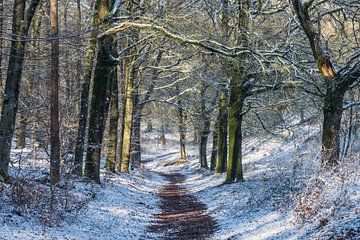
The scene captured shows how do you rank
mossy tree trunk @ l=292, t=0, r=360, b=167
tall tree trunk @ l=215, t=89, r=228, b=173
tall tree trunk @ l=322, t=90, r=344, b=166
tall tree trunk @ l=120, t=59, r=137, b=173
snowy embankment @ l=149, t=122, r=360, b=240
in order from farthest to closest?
tall tree trunk @ l=120, t=59, r=137, b=173 < tall tree trunk @ l=215, t=89, r=228, b=173 < tall tree trunk @ l=322, t=90, r=344, b=166 < mossy tree trunk @ l=292, t=0, r=360, b=167 < snowy embankment @ l=149, t=122, r=360, b=240

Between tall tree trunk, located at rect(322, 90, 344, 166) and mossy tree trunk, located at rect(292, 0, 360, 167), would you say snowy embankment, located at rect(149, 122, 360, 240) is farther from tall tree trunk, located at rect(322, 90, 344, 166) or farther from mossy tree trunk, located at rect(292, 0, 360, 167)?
mossy tree trunk, located at rect(292, 0, 360, 167)

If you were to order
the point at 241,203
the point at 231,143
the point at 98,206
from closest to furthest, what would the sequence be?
1. the point at 98,206
2. the point at 241,203
3. the point at 231,143

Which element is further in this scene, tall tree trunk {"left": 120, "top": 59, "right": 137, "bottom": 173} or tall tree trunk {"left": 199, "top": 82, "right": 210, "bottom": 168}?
tall tree trunk {"left": 199, "top": 82, "right": 210, "bottom": 168}

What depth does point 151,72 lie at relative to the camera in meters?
28.8

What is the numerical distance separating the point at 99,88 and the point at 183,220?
19.8 feet

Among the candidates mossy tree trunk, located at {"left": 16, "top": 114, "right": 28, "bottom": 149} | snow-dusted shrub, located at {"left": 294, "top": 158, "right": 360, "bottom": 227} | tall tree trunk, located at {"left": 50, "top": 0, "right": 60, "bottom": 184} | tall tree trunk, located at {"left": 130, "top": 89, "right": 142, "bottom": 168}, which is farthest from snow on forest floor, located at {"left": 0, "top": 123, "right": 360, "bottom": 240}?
tall tree trunk, located at {"left": 130, "top": 89, "right": 142, "bottom": 168}

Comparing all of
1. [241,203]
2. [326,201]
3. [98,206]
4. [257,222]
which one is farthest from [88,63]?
[326,201]

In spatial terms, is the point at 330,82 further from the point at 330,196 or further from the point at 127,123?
the point at 127,123

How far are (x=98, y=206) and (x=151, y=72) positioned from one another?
1551 centimetres

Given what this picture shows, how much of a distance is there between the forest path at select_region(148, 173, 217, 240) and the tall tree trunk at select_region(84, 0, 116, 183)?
130 inches

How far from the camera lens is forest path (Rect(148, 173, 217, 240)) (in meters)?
12.1

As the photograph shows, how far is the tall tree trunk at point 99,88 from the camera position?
16938mm

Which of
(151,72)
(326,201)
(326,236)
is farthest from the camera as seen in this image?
(151,72)

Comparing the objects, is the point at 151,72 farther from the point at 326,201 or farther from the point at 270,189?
the point at 326,201
